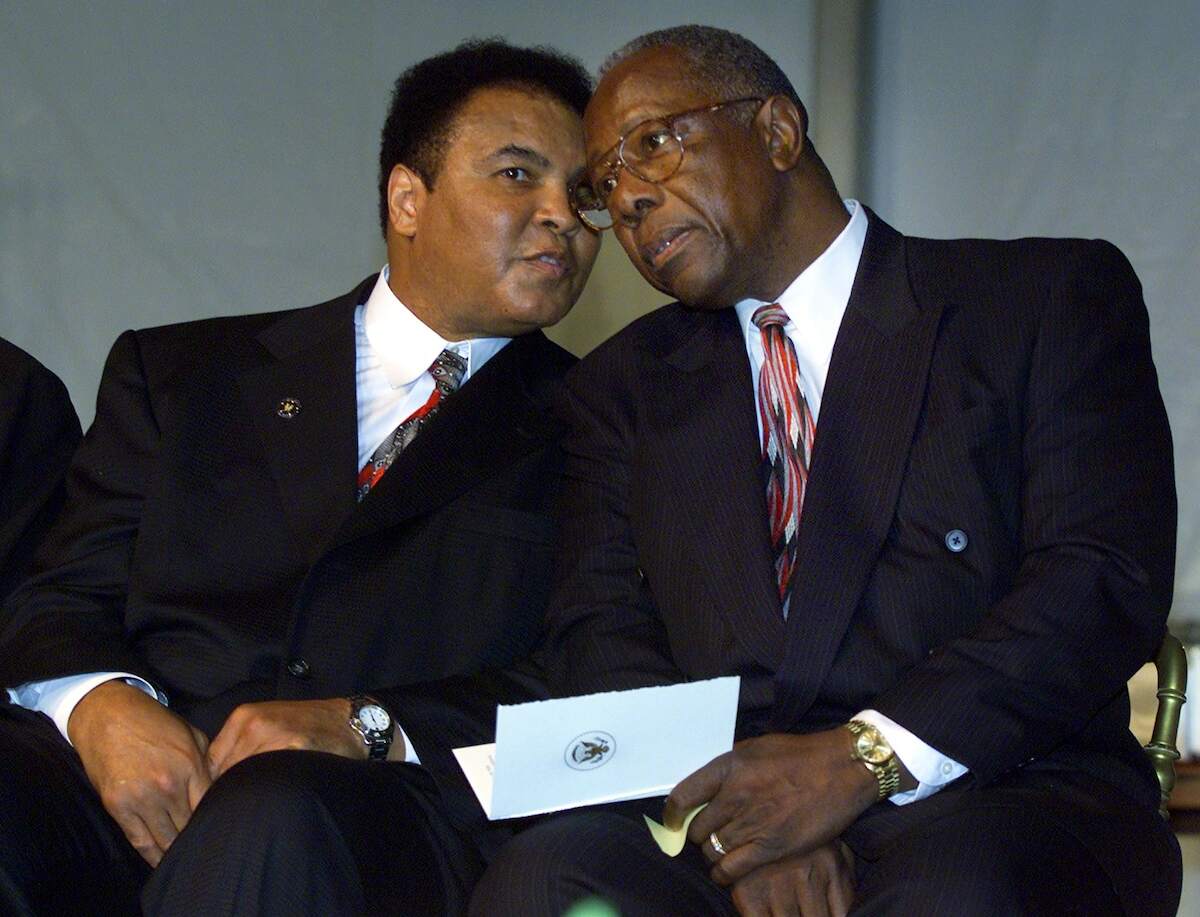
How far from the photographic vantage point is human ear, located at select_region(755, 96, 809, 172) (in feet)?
9.05

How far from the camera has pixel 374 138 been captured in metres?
4.96

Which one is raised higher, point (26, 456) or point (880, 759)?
point (26, 456)

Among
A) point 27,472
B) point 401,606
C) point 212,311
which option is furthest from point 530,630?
point 212,311

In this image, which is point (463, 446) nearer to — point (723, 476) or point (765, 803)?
point (723, 476)

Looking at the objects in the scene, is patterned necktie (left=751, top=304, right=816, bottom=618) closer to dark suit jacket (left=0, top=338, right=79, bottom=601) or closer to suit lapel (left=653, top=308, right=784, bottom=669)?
suit lapel (left=653, top=308, right=784, bottom=669)

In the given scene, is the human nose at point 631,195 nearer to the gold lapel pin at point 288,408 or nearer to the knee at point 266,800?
the gold lapel pin at point 288,408

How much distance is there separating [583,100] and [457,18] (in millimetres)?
1798

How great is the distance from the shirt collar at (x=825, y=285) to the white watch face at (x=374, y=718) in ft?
2.97

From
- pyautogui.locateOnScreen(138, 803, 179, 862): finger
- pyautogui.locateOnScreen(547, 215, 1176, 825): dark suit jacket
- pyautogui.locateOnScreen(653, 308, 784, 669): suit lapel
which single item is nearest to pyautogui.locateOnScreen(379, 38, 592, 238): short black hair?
pyautogui.locateOnScreen(653, 308, 784, 669): suit lapel

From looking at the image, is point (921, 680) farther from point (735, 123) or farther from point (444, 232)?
point (444, 232)

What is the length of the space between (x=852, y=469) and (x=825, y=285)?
376 millimetres

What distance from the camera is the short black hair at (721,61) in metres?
2.74

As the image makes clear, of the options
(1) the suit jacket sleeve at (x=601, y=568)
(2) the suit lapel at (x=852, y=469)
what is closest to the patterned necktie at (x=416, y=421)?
(1) the suit jacket sleeve at (x=601, y=568)

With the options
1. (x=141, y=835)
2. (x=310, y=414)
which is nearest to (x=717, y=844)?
(x=141, y=835)
